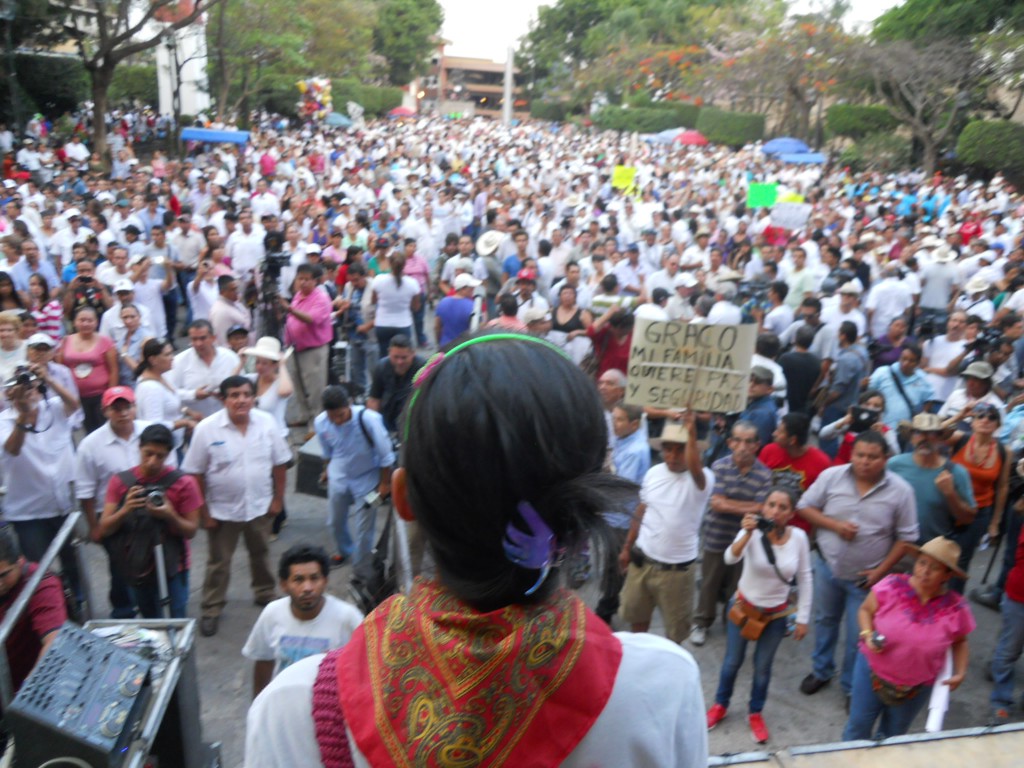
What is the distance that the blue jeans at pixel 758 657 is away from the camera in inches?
197

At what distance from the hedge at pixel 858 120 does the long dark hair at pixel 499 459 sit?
3774cm

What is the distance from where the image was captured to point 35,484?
18.0ft

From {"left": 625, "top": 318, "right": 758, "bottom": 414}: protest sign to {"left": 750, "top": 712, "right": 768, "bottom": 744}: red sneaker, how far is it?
71.7 inches

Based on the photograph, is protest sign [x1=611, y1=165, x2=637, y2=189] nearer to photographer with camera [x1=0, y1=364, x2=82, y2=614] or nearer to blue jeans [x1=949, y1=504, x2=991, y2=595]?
blue jeans [x1=949, y1=504, x2=991, y2=595]

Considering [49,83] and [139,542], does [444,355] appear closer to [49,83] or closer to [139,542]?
[139,542]

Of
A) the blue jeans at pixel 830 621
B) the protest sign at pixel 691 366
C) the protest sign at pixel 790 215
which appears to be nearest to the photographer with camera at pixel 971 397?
the blue jeans at pixel 830 621

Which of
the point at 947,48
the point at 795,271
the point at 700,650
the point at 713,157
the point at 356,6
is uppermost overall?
the point at 356,6

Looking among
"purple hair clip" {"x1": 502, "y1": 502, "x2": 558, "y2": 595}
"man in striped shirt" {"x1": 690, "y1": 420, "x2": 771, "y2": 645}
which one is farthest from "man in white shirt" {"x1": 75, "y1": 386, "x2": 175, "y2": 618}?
"purple hair clip" {"x1": 502, "y1": 502, "x2": 558, "y2": 595}

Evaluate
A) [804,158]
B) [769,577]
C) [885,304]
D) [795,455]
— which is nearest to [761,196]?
[885,304]

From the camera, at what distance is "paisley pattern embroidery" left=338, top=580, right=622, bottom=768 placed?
103 cm

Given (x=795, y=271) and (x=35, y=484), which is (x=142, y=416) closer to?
(x=35, y=484)

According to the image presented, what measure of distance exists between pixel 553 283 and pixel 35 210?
7.69 metres

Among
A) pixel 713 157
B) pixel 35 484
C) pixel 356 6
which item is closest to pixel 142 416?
pixel 35 484

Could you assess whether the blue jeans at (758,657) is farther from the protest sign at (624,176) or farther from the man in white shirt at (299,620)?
the protest sign at (624,176)
